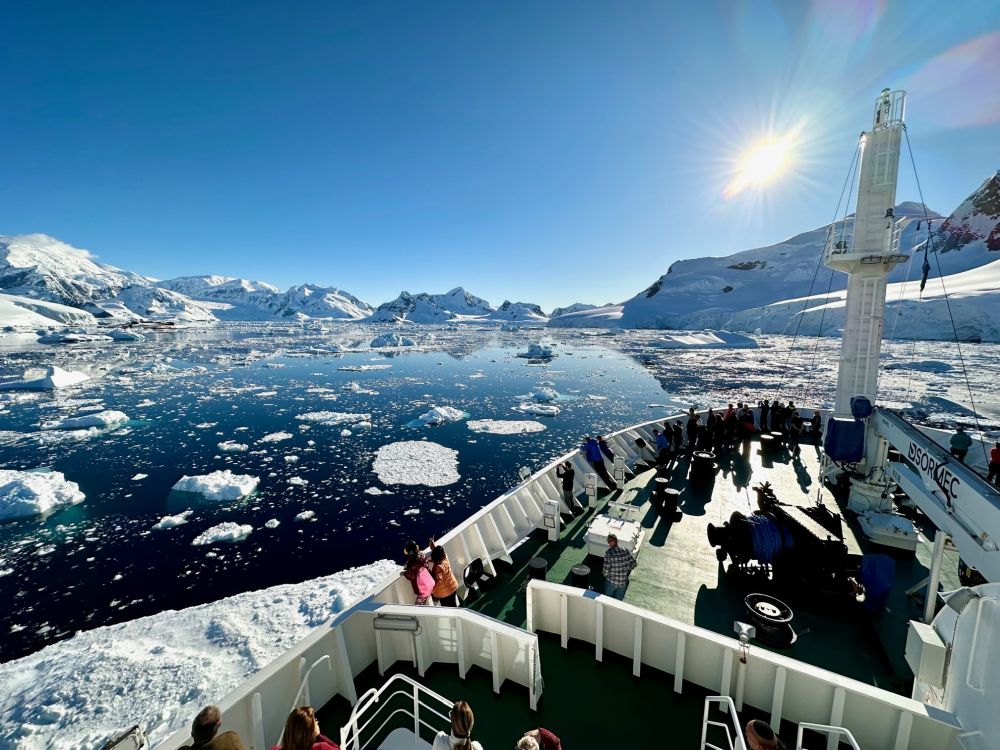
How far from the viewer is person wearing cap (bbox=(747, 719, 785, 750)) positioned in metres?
2.77

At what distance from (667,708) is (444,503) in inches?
468

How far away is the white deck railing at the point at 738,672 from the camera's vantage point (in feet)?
11.8

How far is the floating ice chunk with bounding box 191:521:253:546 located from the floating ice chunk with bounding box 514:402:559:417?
60.4 ft

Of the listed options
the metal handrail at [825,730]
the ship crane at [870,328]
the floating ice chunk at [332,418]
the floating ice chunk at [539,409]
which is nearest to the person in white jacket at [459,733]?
the metal handrail at [825,730]

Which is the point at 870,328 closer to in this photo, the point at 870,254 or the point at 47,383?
the point at 870,254

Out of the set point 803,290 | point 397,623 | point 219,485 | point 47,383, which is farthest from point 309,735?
point 803,290

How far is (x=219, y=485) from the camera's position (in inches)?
628

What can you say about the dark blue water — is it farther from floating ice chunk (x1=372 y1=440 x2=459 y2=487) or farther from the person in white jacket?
the person in white jacket

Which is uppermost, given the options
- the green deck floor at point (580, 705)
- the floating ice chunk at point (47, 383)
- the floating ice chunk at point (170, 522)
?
the green deck floor at point (580, 705)

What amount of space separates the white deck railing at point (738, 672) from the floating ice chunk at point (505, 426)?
18.8 meters

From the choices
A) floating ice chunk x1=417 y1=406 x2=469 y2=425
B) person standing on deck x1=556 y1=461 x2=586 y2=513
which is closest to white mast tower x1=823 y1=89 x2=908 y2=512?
person standing on deck x1=556 y1=461 x2=586 y2=513

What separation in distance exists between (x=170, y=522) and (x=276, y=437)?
30.8ft

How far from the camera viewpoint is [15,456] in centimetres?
2039

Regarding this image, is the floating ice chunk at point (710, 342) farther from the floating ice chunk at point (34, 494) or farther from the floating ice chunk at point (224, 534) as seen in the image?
the floating ice chunk at point (34, 494)
